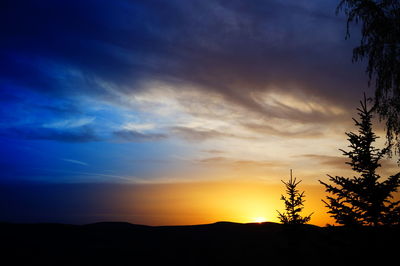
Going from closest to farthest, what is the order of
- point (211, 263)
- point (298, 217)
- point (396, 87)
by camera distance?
point (396, 87) < point (298, 217) < point (211, 263)

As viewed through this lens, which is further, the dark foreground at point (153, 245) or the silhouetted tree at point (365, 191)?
the dark foreground at point (153, 245)

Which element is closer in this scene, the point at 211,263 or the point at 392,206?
the point at 392,206

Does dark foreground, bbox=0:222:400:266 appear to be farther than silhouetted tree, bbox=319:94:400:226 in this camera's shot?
Yes

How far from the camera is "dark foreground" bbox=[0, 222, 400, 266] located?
25.2 m

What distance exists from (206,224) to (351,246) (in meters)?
34.8

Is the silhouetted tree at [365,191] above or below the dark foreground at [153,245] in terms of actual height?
above

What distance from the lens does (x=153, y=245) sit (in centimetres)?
3131

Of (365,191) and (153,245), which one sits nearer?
(365,191)

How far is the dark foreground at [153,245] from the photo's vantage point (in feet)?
82.8

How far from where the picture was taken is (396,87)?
10.8 m

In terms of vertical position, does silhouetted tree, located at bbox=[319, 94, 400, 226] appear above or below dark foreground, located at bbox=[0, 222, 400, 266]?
above

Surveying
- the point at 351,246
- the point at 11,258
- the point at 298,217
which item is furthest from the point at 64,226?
the point at 351,246

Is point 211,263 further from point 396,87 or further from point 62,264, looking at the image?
point 396,87

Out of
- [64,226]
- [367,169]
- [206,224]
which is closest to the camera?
[367,169]
